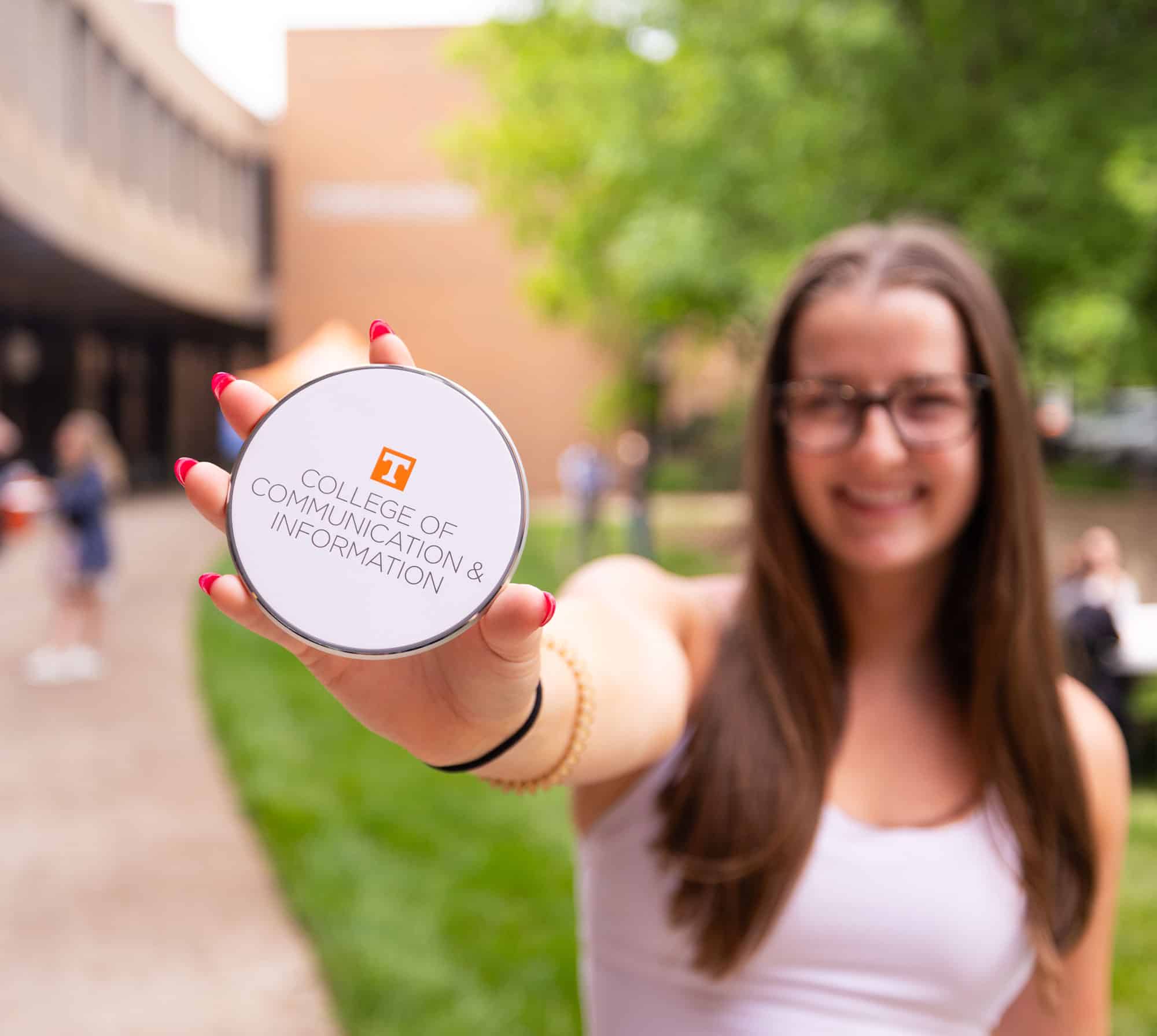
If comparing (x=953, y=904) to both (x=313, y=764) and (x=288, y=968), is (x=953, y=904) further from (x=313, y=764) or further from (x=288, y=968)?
(x=313, y=764)

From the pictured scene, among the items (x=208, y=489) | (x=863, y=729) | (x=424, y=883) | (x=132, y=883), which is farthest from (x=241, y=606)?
(x=132, y=883)

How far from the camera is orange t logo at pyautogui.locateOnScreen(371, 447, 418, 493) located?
100 centimetres

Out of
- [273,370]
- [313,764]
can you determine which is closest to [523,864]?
[313,764]

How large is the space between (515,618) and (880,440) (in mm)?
776

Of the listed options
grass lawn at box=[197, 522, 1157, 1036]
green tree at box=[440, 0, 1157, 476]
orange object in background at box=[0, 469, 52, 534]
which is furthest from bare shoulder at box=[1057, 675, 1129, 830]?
orange object in background at box=[0, 469, 52, 534]

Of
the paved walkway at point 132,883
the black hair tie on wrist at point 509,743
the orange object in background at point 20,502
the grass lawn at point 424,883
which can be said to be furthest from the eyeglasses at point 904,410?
the orange object in background at point 20,502

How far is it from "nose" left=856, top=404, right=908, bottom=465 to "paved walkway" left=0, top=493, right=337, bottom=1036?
2800mm

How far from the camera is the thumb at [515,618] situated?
91 centimetres

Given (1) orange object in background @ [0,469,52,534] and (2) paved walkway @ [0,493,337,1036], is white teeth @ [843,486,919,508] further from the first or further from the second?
(1) orange object in background @ [0,469,52,534]

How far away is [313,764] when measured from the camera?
5.91m

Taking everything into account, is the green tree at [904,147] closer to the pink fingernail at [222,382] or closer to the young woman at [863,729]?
the young woman at [863,729]

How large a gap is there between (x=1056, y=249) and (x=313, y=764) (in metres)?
6.33

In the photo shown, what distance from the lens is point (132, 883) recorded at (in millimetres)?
4590

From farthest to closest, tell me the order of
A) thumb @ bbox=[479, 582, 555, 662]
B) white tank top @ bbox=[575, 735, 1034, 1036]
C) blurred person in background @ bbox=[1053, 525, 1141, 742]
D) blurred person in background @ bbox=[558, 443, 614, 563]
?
blurred person in background @ bbox=[558, 443, 614, 563] < blurred person in background @ bbox=[1053, 525, 1141, 742] < white tank top @ bbox=[575, 735, 1034, 1036] < thumb @ bbox=[479, 582, 555, 662]
